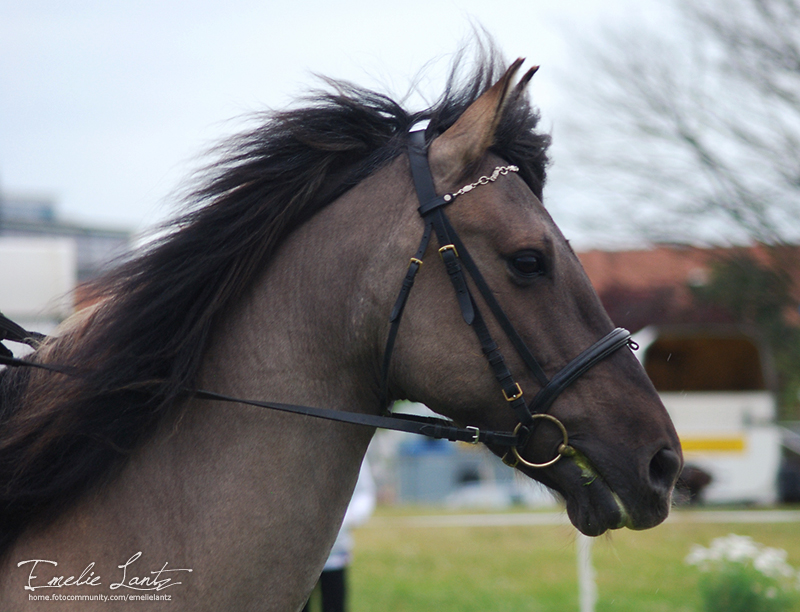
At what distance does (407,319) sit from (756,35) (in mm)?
10219

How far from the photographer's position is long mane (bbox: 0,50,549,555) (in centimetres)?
190

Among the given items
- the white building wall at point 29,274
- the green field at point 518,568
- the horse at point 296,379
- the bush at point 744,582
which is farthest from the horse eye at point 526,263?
the white building wall at point 29,274

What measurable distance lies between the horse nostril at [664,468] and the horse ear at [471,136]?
2.99ft

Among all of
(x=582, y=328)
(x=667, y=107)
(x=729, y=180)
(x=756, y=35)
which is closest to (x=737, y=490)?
(x=729, y=180)

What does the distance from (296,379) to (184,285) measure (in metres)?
0.40

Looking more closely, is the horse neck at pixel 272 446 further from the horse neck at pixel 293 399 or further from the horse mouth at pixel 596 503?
the horse mouth at pixel 596 503

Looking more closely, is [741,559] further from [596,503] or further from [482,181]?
[482,181]

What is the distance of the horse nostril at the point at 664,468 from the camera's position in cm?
184

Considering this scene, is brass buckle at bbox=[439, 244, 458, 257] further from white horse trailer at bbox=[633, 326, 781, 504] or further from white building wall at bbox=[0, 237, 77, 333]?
white horse trailer at bbox=[633, 326, 781, 504]

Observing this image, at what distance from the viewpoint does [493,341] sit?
1.89 meters

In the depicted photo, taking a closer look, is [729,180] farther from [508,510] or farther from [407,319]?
[407,319]

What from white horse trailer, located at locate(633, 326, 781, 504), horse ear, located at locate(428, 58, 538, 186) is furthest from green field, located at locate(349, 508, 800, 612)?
horse ear, located at locate(428, 58, 538, 186)

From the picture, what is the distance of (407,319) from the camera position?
1934mm
